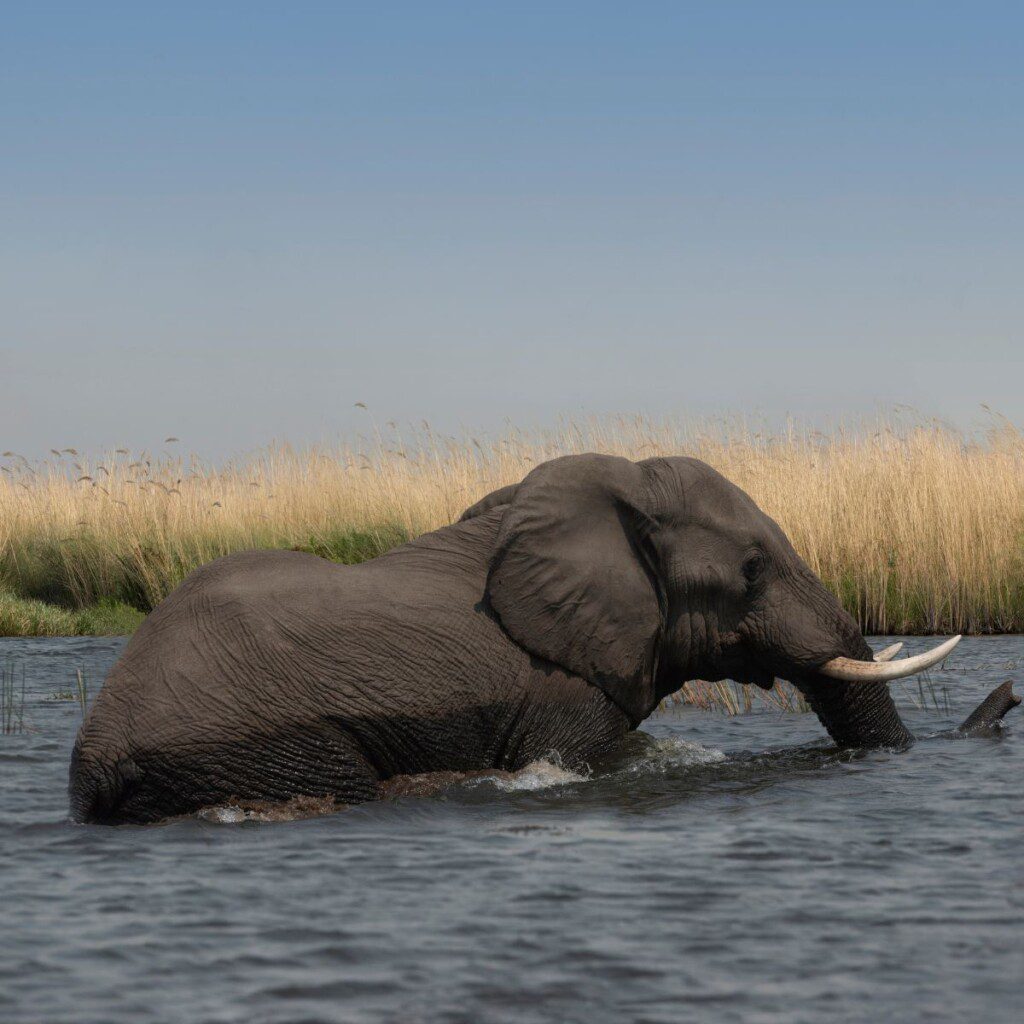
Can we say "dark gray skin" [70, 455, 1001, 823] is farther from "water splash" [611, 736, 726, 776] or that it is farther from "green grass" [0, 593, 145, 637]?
"green grass" [0, 593, 145, 637]

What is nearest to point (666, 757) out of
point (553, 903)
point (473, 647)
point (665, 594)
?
point (665, 594)

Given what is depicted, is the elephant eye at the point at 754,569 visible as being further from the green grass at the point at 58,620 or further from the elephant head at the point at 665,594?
the green grass at the point at 58,620

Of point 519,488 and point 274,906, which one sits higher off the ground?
point 519,488

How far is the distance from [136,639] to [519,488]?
1.56m

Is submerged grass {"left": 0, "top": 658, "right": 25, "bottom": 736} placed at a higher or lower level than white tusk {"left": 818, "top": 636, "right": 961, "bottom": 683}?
lower

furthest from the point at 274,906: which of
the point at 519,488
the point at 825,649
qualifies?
the point at 825,649

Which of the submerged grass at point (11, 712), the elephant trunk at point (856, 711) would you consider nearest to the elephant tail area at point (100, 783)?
the submerged grass at point (11, 712)

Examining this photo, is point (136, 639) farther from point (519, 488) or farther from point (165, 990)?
point (165, 990)

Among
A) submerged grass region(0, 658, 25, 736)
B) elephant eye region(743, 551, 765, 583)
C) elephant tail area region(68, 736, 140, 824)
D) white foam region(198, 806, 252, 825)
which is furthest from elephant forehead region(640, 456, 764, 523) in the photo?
submerged grass region(0, 658, 25, 736)

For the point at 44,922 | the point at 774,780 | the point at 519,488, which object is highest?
the point at 519,488

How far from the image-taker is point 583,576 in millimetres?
5734

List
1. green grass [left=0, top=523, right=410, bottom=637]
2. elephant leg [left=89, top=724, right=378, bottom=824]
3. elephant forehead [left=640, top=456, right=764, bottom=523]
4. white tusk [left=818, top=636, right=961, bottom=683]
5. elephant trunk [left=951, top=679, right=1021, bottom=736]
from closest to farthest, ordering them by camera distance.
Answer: elephant leg [left=89, top=724, right=378, bottom=824]
elephant forehead [left=640, top=456, right=764, bottom=523]
white tusk [left=818, top=636, right=961, bottom=683]
elephant trunk [left=951, top=679, right=1021, bottom=736]
green grass [left=0, top=523, right=410, bottom=637]

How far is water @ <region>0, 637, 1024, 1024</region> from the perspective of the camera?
3473 millimetres

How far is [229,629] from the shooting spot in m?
5.30
